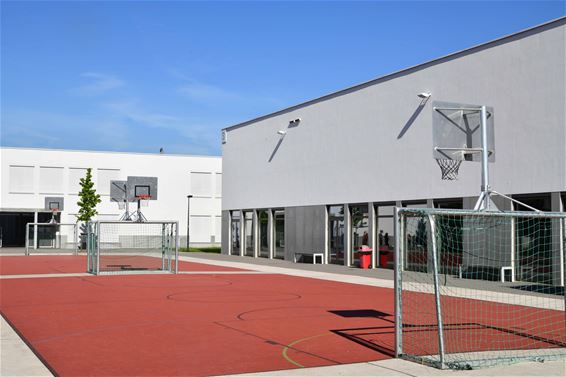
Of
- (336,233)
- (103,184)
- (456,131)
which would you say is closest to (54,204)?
(103,184)

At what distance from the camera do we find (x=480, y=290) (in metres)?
19.1

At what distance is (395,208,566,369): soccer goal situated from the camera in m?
9.30

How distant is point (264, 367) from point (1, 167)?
5721cm

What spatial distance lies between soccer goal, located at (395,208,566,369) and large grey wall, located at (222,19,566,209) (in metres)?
1.94

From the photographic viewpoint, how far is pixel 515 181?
73.3ft

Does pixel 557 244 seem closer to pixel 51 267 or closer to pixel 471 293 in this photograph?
pixel 471 293

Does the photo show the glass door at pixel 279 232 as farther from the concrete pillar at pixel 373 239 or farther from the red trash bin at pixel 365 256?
the concrete pillar at pixel 373 239

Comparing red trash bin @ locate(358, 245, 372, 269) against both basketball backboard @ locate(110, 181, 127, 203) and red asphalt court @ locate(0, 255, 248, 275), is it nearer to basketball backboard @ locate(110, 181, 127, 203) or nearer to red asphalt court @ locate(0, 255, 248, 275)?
red asphalt court @ locate(0, 255, 248, 275)

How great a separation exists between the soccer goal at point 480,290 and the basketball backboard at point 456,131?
1.32 meters

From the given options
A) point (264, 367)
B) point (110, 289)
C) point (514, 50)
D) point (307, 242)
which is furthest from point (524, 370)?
point (307, 242)

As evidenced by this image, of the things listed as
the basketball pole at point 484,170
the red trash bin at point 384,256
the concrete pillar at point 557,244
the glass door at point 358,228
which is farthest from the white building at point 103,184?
the basketball pole at point 484,170

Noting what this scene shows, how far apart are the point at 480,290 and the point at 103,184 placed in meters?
50.0

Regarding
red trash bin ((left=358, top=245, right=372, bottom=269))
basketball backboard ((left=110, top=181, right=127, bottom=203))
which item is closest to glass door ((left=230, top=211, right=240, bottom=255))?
basketball backboard ((left=110, top=181, right=127, bottom=203))

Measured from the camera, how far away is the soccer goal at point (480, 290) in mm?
9297
